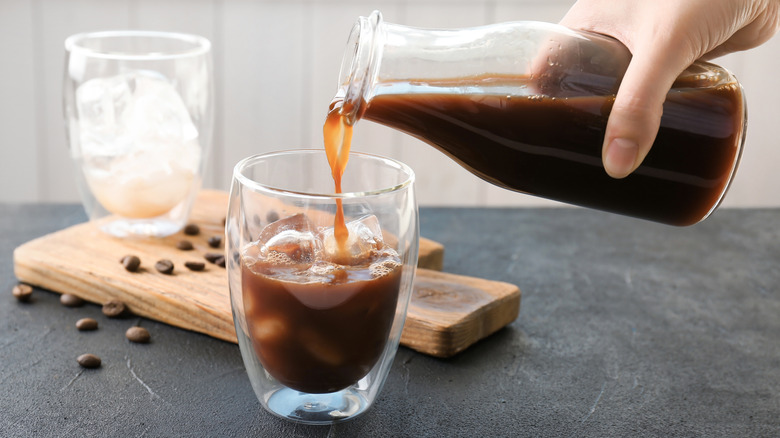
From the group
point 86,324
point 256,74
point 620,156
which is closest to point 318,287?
point 620,156

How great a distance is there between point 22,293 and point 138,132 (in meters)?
0.39

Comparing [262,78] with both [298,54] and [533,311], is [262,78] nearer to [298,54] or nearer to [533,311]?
[298,54]

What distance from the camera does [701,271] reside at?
1.66 meters

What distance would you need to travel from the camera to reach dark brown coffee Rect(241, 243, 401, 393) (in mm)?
1022

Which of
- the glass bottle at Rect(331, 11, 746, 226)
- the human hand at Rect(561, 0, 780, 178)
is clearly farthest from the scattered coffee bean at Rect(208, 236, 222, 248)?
the human hand at Rect(561, 0, 780, 178)

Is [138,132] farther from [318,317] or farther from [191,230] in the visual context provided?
[318,317]

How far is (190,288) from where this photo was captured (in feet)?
4.58

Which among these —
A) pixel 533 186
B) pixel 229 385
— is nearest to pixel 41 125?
pixel 229 385

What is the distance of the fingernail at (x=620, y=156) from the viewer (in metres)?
1.00

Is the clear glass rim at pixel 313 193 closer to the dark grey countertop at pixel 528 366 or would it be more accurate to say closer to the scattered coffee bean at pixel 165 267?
the dark grey countertop at pixel 528 366

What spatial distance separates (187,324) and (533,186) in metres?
0.60

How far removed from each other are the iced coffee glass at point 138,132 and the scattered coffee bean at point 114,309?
0.31m

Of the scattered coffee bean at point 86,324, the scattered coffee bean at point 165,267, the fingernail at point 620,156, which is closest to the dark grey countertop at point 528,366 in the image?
the scattered coffee bean at point 86,324

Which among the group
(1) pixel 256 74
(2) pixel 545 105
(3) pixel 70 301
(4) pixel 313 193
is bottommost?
(3) pixel 70 301
